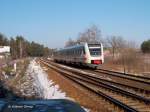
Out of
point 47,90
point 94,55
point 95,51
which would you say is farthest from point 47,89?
point 95,51

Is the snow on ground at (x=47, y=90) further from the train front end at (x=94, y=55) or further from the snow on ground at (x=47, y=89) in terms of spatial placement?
the train front end at (x=94, y=55)

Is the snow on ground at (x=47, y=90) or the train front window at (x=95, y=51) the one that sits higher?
the train front window at (x=95, y=51)

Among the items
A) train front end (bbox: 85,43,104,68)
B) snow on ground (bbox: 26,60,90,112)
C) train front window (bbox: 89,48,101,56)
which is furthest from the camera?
train front window (bbox: 89,48,101,56)

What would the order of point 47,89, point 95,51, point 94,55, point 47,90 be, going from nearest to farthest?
point 47,90, point 47,89, point 94,55, point 95,51

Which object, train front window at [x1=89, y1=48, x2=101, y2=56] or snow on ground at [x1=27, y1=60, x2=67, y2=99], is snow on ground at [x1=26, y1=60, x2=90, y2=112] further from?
train front window at [x1=89, y1=48, x2=101, y2=56]

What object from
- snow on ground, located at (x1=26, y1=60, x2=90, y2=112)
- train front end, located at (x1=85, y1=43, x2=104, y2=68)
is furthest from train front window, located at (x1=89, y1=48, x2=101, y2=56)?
snow on ground, located at (x1=26, y1=60, x2=90, y2=112)

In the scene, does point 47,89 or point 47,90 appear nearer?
point 47,90

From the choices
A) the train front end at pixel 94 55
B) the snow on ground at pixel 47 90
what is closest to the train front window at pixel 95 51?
the train front end at pixel 94 55

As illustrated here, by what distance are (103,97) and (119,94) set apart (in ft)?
4.74

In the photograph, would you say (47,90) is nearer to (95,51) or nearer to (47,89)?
(47,89)

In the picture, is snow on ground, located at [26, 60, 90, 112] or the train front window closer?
snow on ground, located at [26, 60, 90, 112]

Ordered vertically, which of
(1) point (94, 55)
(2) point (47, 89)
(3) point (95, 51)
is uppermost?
(3) point (95, 51)

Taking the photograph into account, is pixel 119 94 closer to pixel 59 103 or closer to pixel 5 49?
pixel 59 103

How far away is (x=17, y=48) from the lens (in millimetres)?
168875
